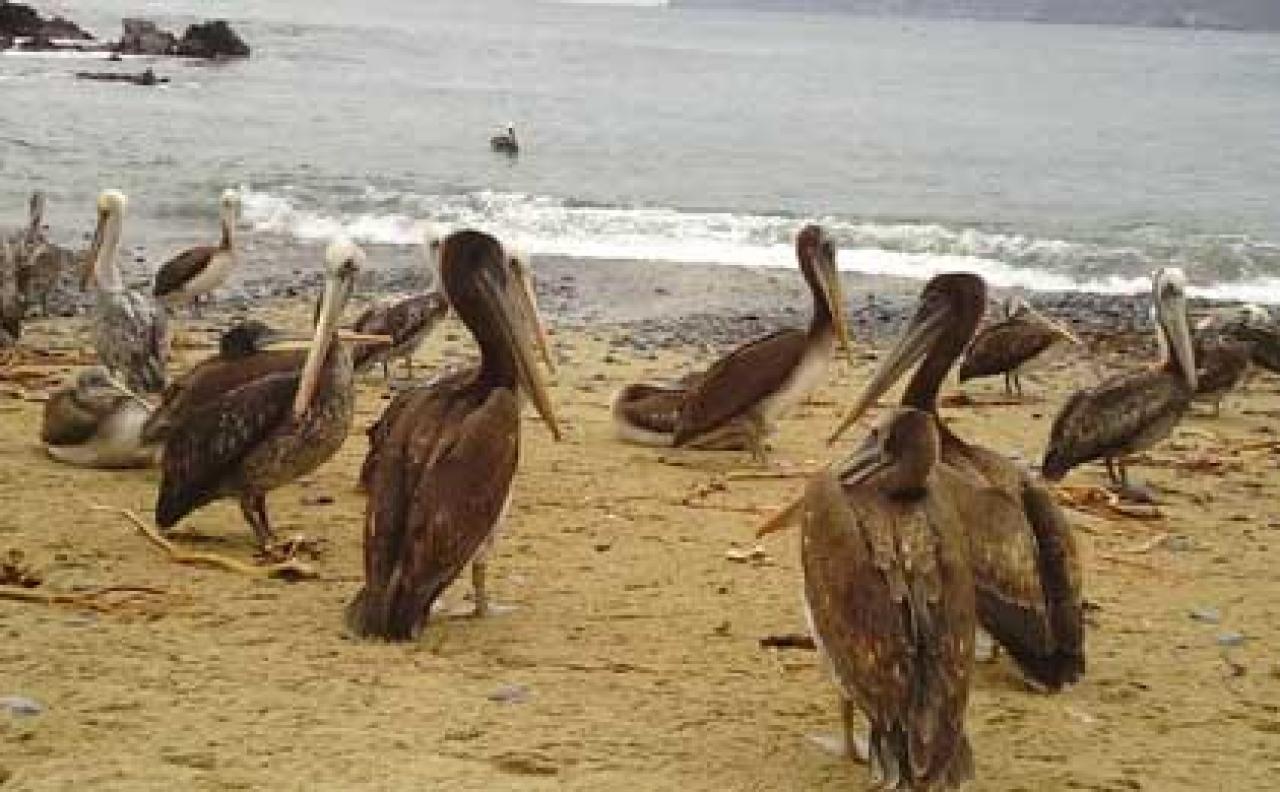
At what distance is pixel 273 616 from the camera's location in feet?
20.5

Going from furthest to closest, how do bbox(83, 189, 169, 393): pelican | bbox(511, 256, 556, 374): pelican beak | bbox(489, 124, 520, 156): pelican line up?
1. bbox(489, 124, 520, 156): pelican
2. bbox(83, 189, 169, 393): pelican
3. bbox(511, 256, 556, 374): pelican beak

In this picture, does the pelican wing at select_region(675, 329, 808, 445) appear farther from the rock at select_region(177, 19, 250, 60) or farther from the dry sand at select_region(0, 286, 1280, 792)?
the rock at select_region(177, 19, 250, 60)

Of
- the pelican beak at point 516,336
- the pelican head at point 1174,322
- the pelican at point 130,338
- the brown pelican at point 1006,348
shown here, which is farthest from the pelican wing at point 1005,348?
the pelican beak at point 516,336

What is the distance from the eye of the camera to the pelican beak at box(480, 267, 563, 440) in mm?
6867

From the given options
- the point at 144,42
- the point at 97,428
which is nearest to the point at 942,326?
the point at 97,428

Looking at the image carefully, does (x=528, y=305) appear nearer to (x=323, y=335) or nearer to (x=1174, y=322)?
(x=323, y=335)

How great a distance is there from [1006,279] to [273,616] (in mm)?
16216

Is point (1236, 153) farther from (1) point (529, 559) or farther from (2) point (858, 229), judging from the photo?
(1) point (529, 559)

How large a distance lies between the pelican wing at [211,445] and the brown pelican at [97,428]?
1.32 metres

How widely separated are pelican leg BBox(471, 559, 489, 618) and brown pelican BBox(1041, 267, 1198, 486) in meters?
4.06

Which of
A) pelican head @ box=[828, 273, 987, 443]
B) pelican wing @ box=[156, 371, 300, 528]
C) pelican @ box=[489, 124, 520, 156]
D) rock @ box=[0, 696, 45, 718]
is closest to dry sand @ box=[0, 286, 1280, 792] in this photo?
rock @ box=[0, 696, 45, 718]

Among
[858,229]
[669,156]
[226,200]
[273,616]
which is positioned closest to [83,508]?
[273,616]

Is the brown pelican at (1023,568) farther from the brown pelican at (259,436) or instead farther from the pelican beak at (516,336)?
the brown pelican at (259,436)

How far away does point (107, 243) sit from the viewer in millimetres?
11992
